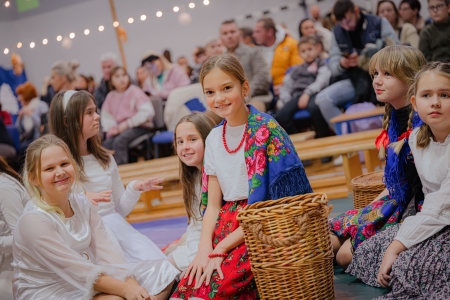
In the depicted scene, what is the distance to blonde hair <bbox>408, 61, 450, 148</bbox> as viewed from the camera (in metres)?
2.21

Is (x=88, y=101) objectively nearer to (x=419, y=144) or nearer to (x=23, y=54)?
(x=419, y=144)

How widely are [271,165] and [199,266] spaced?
21.3 inches

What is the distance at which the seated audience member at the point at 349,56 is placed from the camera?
623cm

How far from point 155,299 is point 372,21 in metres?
4.63

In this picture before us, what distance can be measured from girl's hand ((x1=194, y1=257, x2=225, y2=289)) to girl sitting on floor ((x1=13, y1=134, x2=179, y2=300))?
221 mm

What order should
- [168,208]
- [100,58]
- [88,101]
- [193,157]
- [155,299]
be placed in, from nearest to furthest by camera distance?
[155,299] < [193,157] < [88,101] < [168,208] < [100,58]

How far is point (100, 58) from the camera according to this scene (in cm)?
866

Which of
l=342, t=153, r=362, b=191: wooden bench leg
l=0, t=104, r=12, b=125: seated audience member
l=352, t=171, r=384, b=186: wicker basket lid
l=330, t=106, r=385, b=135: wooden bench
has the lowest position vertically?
l=342, t=153, r=362, b=191: wooden bench leg

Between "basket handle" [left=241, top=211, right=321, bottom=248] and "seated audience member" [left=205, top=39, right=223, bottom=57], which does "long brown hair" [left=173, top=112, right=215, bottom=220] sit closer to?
"basket handle" [left=241, top=211, right=321, bottom=248]

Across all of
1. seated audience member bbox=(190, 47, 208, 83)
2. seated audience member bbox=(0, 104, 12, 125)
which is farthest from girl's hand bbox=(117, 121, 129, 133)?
seated audience member bbox=(0, 104, 12, 125)

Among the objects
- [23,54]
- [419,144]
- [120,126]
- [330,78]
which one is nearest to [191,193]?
[419,144]

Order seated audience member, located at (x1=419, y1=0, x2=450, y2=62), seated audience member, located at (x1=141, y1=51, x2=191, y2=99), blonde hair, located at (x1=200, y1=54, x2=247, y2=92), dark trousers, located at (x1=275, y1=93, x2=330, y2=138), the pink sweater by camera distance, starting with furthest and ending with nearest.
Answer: seated audience member, located at (x1=141, y1=51, x2=191, y2=99), the pink sweater, dark trousers, located at (x1=275, y1=93, x2=330, y2=138), seated audience member, located at (x1=419, y1=0, x2=450, y2=62), blonde hair, located at (x1=200, y1=54, x2=247, y2=92)

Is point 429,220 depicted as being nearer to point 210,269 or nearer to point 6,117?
point 210,269

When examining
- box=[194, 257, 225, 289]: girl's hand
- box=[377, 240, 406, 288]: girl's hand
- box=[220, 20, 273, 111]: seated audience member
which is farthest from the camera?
box=[220, 20, 273, 111]: seated audience member
